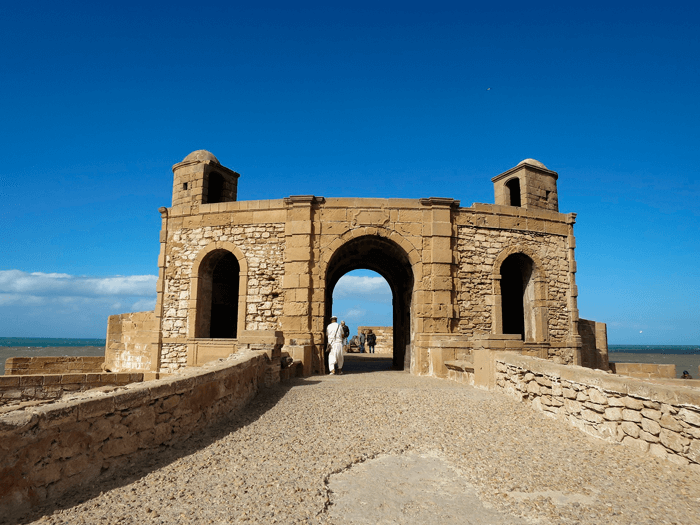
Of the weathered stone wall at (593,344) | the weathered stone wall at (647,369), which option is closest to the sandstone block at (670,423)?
the weathered stone wall at (647,369)

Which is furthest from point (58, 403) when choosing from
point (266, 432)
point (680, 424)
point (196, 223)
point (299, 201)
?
point (196, 223)

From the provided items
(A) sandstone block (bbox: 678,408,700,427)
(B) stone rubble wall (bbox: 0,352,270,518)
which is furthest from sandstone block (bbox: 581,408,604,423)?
(B) stone rubble wall (bbox: 0,352,270,518)

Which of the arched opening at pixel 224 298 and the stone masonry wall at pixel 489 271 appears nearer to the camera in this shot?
the stone masonry wall at pixel 489 271

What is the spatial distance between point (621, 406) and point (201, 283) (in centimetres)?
1062

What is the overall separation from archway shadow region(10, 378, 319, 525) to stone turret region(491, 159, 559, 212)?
10.1 m

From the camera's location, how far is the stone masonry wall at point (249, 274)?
11.9 meters

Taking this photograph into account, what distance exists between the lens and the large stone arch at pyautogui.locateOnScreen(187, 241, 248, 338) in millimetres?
12031

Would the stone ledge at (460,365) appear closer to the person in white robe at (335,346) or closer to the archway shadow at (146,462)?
the person in white robe at (335,346)

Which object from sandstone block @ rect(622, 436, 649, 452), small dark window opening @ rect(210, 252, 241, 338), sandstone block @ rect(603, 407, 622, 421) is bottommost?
sandstone block @ rect(622, 436, 649, 452)

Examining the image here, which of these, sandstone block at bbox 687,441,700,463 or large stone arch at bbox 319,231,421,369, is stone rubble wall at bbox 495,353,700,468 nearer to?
sandstone block at bbox 687,441,700,463

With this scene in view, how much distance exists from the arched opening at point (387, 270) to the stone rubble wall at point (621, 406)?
612 centimetres

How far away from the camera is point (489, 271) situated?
12.3 metres

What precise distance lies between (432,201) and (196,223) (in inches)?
261

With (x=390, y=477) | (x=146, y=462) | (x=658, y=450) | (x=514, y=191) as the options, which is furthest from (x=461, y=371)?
(x=514, y=191)
